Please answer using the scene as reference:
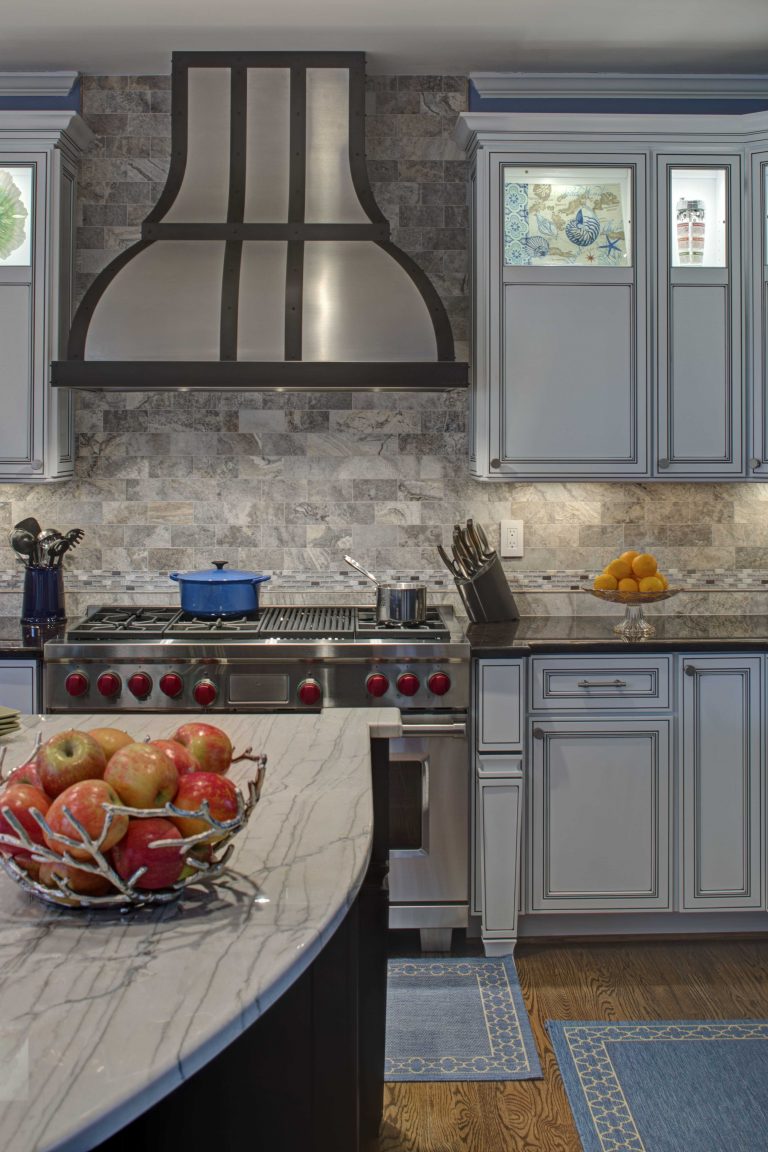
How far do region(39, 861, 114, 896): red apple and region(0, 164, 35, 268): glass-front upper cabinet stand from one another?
2.89 m

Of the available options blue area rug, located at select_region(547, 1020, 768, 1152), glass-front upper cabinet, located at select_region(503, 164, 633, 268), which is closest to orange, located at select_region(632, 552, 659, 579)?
glass-front upper cabinet, located at select_region(503, 164, 633, 268)

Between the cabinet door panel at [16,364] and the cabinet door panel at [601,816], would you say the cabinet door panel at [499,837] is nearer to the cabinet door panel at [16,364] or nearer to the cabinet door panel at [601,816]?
the cabinet door panel at [601,816]

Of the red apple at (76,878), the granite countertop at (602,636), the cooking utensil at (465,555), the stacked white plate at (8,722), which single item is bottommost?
the red apple at (76,878)

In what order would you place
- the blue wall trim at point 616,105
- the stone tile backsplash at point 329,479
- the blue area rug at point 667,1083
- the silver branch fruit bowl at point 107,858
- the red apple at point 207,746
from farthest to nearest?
the stone tile backsplash at point 329,479 < the blue wall trim at point 616,105 < the blue area rug at point 667,1083 < the red apple at point 207,746 < the silver branch fruit bowl at point 107,858

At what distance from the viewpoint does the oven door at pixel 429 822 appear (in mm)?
3383

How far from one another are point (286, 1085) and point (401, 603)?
2.11 meters

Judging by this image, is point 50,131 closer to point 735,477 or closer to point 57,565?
point 57,565

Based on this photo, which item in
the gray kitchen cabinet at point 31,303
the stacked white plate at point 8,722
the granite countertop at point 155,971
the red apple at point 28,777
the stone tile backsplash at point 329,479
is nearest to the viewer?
the granite countertop at point 155,971

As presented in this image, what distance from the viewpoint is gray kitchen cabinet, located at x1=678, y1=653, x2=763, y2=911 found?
11.4 feet

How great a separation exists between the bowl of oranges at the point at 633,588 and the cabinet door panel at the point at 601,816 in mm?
308

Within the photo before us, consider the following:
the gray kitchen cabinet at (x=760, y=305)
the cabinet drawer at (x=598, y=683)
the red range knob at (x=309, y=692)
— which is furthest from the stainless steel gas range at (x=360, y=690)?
the gray kitchen cabinet at (x=760, y=305)

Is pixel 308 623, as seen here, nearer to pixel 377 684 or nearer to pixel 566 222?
pixel 377 684

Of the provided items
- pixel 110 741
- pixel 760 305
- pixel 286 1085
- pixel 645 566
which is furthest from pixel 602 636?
pixel 110 741

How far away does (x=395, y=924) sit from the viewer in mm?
3432
